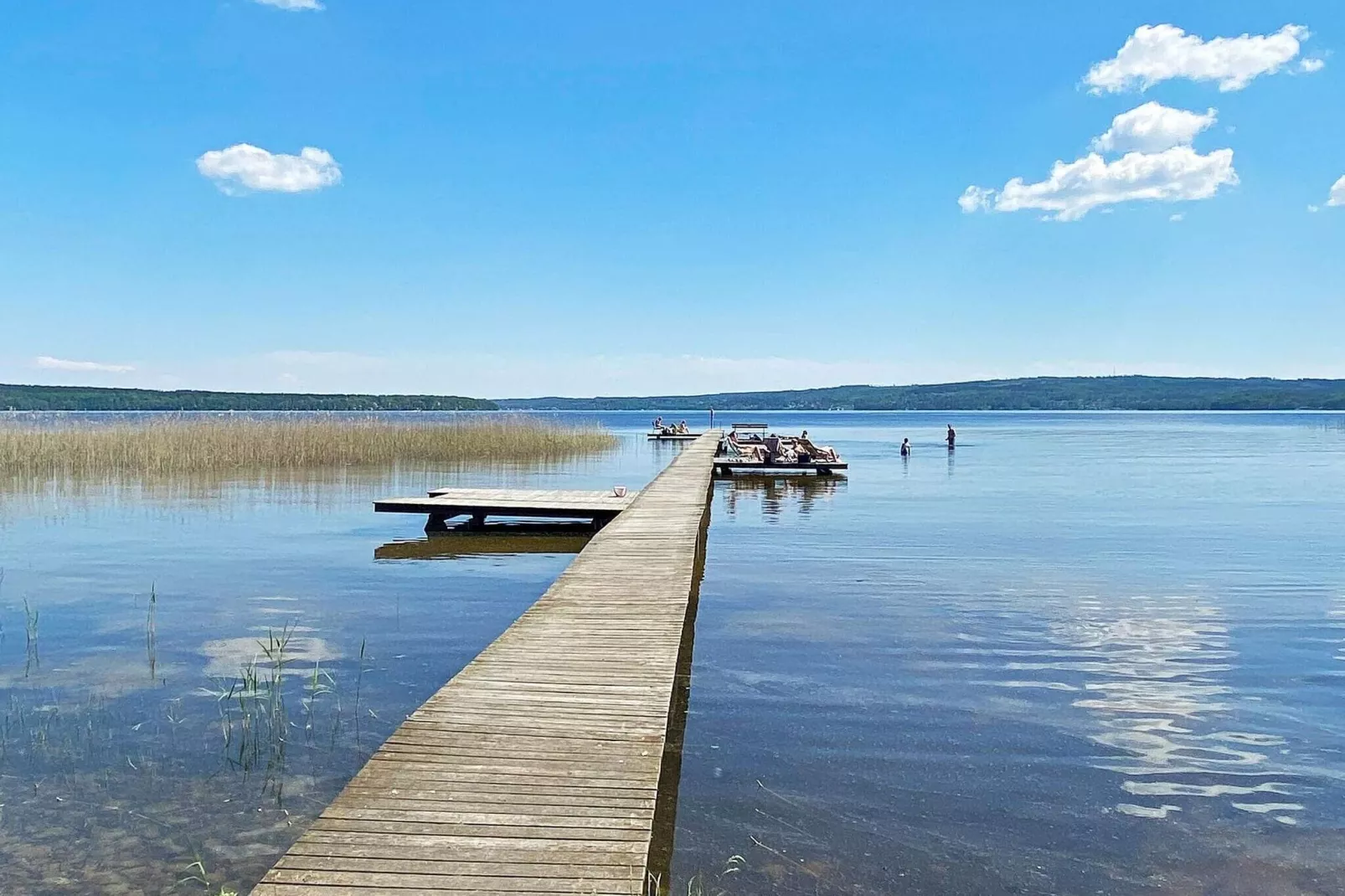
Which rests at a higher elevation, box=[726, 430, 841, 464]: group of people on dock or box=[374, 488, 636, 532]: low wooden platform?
box=[726, 430, 841, 464]: group of people on dock

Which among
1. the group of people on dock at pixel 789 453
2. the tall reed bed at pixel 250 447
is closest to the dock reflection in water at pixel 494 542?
the tall reed bed at pixel 250 447

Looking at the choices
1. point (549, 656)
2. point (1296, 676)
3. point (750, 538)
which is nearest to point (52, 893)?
point (549, 656)

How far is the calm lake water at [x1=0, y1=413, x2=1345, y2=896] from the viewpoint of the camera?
480cm

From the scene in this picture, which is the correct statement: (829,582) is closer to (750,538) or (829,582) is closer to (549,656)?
(750,538)

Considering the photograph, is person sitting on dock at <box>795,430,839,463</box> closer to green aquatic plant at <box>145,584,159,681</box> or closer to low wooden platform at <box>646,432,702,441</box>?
green aquatic plant at <box>145,584,159,681</box>

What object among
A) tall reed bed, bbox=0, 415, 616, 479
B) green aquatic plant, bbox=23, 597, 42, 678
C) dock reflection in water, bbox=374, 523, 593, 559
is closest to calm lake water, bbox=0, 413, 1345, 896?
green aquatic plant, bbox=23, 597, 42, 678

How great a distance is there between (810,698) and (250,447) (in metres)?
23.3

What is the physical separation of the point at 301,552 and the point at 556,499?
15.6 ft

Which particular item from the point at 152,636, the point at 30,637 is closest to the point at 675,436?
the point at 152,636

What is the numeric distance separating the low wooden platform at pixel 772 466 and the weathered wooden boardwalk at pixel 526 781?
21676 millimetres

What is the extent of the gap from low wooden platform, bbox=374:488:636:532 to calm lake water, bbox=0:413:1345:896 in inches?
25.1

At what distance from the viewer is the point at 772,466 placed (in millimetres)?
29500

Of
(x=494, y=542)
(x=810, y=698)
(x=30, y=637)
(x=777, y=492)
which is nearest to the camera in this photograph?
(x=810, y=698)

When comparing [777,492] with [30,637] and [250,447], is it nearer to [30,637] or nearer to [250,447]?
[250,447]
